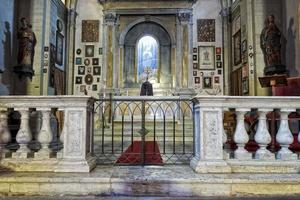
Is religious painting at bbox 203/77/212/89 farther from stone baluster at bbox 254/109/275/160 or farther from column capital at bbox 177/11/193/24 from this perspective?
stone baluster at bbox 254/109/275/160

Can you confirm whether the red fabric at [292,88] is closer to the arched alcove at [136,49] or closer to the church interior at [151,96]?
the church interior at [151,96]

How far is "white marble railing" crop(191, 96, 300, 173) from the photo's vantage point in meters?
3.69

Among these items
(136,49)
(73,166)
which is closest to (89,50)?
(136,49)

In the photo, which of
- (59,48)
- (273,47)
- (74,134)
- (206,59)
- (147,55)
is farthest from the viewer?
(147,55)

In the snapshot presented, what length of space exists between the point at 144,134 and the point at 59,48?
27.3 ft

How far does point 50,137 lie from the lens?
150 inches

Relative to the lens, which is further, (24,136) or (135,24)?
(135,24)

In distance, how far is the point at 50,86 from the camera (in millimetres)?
10148

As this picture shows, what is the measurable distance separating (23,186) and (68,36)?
10005 millimetres

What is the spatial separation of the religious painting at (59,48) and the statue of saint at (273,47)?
23.8 feet

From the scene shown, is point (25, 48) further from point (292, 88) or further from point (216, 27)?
point (216, 27)

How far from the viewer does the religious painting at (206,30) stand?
12.4m

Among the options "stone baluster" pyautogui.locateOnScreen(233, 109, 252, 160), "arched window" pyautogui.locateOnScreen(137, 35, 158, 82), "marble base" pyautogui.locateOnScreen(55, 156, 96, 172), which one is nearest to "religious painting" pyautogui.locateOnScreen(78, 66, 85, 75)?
"arched window" pyautogui.locateOnScreen(137, 35, 158, 82)

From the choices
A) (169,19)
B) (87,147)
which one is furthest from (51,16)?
(87,147)
